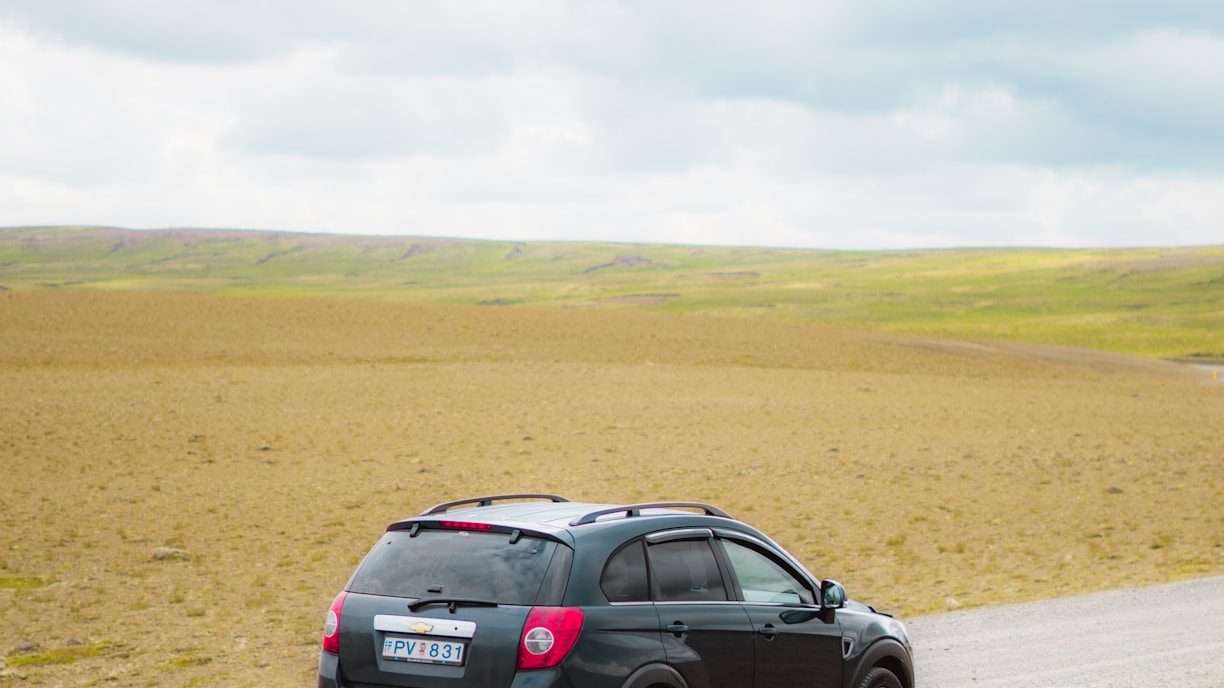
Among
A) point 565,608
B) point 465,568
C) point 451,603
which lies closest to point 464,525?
point 465,568

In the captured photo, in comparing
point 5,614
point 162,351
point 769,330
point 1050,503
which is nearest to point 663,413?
point 1050,503

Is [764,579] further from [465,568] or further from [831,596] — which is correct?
[465,568]

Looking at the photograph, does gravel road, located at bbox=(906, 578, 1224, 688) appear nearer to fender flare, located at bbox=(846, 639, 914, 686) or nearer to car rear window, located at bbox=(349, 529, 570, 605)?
fender flare, located at bbox=(846, 639, 914, 686)

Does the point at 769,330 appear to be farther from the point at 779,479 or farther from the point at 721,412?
the point at 779,479

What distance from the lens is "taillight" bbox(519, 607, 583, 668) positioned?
19.4 ft

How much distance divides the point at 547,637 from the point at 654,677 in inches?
27.4

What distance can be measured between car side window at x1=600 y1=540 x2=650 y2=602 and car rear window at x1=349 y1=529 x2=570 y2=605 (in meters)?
0.30

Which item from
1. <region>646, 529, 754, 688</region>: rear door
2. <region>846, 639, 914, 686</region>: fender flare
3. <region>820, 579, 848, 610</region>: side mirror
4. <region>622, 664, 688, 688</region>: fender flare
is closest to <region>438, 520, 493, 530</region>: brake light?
<region>646, 529, 754, 688</region>: rear door

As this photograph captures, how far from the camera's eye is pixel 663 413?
33.8m

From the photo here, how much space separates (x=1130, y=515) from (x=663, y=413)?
14.4 meters

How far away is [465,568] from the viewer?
6320 millimetres

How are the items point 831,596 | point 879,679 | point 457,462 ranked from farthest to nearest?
point 457,462
point 879,679
point 831,596

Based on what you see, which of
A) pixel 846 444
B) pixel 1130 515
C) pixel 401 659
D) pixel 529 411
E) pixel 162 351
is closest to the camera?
pixel 401 659

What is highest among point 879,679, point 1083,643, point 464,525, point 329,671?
point 464,525
